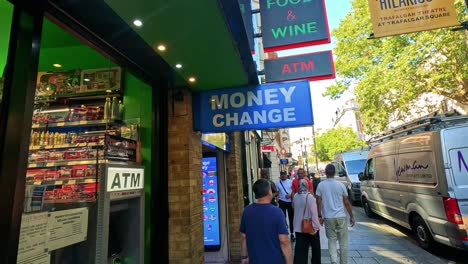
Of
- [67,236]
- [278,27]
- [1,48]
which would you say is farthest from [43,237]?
[278,27]

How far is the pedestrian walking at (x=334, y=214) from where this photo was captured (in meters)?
5.17

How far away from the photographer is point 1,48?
6.59ft

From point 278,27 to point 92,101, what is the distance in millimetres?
3687

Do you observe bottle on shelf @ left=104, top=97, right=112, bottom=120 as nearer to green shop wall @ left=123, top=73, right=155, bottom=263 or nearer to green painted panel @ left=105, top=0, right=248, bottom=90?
green shop wall @ left=123, top=73, right=155, bottom=263

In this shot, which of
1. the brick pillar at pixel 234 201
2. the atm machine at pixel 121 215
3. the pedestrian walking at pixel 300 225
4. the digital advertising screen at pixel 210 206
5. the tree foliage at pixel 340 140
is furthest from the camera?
the tree foliage at pixel 340 140

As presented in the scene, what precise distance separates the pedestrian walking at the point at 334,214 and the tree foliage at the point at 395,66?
8408mm

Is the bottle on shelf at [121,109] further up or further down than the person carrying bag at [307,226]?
further up

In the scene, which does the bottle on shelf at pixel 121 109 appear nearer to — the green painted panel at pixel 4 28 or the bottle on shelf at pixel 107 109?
the bottle on shelf at pixel 107 109

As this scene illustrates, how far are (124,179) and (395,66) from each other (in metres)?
12.2

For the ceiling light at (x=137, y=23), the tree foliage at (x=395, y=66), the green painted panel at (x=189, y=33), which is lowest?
the green painted panel at (x=189, y=33)

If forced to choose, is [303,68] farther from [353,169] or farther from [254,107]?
[353,169]

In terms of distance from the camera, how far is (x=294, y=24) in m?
5.58

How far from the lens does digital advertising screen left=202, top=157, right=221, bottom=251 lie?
6.38 meters

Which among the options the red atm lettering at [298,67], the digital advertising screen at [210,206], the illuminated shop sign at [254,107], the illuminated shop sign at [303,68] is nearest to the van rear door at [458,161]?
the illuminated shop sign at [303,68]
